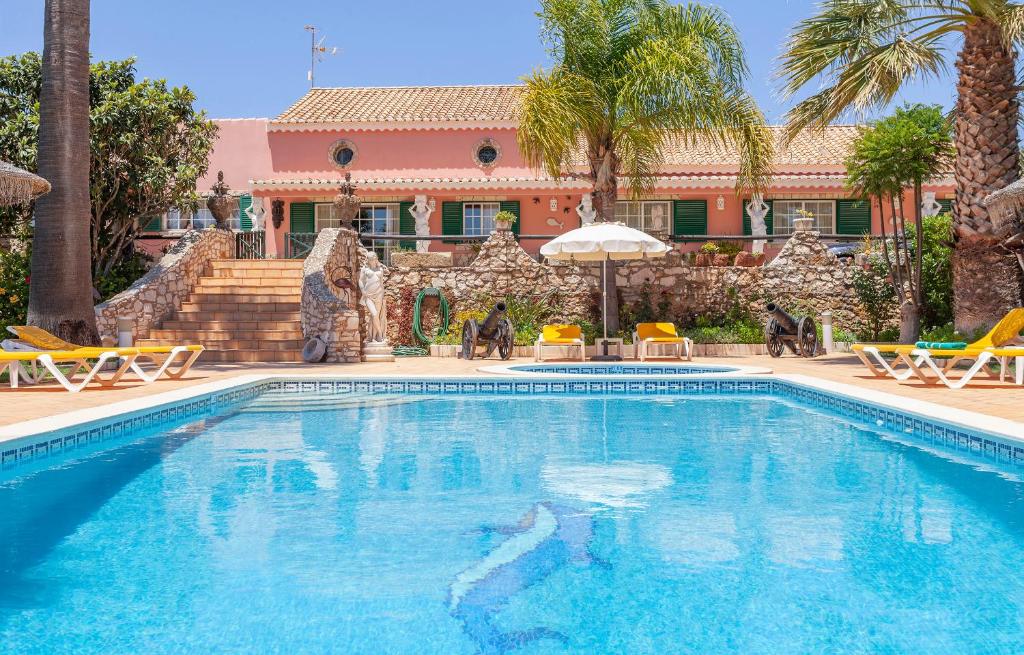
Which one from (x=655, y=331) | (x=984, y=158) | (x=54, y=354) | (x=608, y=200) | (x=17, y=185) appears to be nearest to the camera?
(x=54, y=354)

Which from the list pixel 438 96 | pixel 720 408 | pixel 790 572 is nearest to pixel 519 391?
pixel 720 408

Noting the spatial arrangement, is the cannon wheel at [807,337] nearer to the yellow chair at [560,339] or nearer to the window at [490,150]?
the yellow chair at [560,339]

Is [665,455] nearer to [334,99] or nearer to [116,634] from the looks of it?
[116,634]

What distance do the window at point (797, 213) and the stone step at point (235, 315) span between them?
13656 mm

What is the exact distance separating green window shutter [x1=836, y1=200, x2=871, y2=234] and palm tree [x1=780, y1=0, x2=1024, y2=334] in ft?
30.6

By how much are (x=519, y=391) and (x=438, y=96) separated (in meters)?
18.0

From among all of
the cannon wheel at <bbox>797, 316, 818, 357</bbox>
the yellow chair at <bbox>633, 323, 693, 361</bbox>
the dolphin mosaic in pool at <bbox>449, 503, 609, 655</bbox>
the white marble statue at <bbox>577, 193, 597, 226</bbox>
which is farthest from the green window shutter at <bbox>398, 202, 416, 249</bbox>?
the dolphin mosaic in pool at <bbox>449, 503, 609, 655</bbox>

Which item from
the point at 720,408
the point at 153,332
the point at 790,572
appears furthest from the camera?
the point at 153,332

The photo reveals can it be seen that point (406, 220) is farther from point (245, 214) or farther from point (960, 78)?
point (960, 78)

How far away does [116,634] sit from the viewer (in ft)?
10.5

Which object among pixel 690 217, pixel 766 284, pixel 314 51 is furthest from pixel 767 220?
pixel 314 51

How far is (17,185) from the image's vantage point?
1093cm

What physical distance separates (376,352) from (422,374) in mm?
3539

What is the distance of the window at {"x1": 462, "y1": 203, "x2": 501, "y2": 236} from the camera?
22984mm
